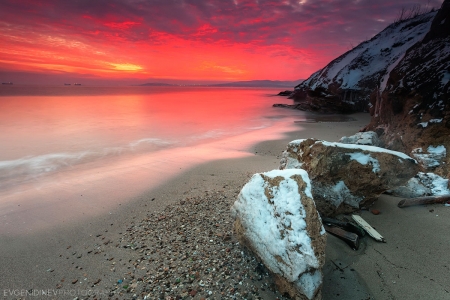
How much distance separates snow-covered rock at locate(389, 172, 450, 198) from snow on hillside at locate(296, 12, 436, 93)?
61.9 feet

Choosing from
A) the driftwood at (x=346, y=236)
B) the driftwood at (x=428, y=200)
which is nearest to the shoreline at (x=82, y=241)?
the driftwood at (x=346, y=236)

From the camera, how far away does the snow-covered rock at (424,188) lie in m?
4.29

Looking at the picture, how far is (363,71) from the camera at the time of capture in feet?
76.5

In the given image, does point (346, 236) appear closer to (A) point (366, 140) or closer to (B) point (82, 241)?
(B) point (82, 241)

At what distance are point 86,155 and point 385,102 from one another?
11044mm

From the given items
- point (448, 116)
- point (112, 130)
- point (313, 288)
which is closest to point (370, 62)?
point (448, 116)

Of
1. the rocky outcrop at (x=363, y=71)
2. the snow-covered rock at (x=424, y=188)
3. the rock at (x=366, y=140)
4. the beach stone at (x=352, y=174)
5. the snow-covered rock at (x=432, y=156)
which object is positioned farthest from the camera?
the rocky outcrop at (x=363, y=71)

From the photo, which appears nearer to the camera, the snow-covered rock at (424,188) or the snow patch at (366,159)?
the snow patch at (366,159)

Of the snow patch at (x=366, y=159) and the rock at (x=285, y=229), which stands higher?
the snow patch at (x=366, y=159)

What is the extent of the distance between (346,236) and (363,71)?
24.9 meters

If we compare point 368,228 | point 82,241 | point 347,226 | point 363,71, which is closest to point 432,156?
point 368,228

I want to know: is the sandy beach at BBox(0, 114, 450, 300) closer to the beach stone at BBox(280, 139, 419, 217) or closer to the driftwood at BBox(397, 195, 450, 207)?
the driftwood at BBox(397, 195, 450, 207)

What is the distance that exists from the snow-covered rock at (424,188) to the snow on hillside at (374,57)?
61.9 feet

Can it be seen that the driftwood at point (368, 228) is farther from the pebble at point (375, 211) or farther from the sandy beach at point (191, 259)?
the pebble at point (375, 211)
